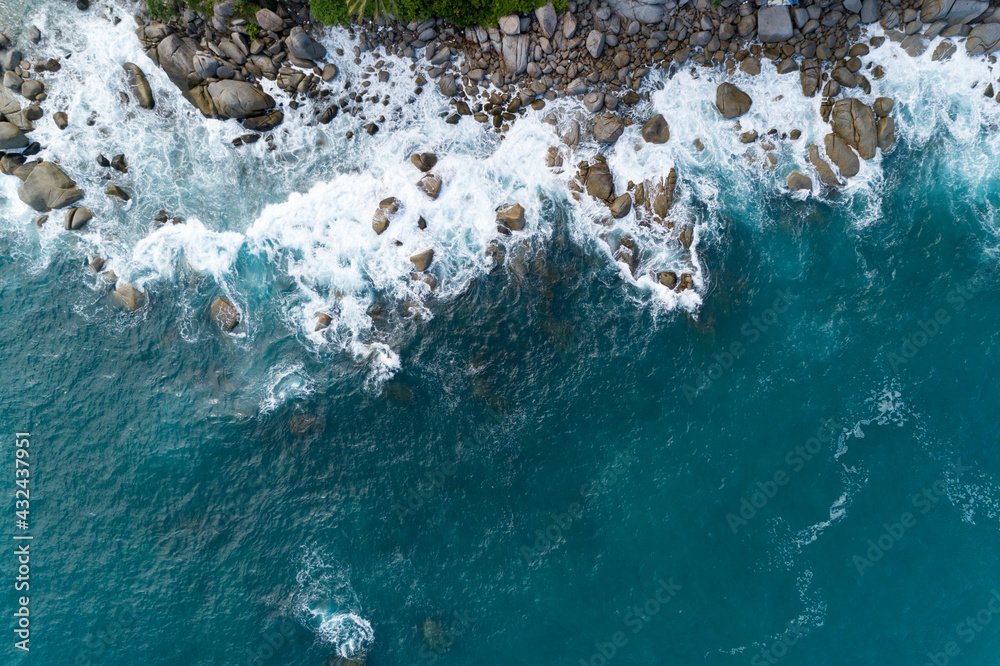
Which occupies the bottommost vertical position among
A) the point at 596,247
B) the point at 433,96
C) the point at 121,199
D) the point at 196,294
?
the point at 196,294

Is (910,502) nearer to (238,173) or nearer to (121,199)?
(238,173)

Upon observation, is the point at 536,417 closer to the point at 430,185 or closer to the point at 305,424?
the point at 305,424

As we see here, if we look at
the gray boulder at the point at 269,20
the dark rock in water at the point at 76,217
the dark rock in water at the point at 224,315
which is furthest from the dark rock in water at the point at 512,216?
the dark rock in water at the point at 76,217

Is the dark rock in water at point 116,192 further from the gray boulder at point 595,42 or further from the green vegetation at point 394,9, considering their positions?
the gray boulder at point 595,42

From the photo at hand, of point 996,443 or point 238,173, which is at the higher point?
point 996,443

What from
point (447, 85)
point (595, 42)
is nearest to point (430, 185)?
point (447, 85)

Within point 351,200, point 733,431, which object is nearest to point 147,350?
point 351,200
